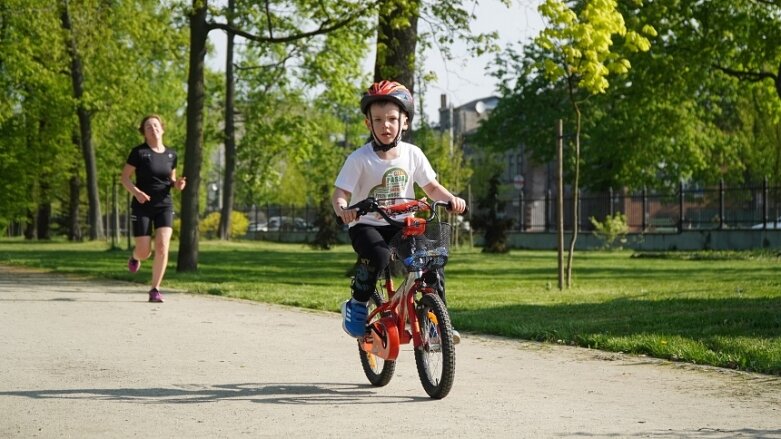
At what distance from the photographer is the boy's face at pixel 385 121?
22.4ft

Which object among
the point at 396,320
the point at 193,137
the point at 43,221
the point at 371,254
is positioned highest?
the point at 193,137

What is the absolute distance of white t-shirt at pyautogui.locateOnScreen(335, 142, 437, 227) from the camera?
679 centimetres

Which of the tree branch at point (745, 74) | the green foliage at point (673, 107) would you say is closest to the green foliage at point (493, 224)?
the green foliage at point (673, 107)

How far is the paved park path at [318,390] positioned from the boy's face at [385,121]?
1.46m

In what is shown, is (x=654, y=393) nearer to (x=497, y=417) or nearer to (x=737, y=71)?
(x=497, y=417)

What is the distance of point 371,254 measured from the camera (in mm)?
6668

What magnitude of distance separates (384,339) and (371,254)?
1.70ft

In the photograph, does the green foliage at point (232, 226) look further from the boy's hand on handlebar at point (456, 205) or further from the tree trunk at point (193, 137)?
the boy's hand on handlebar at point (456, 205)

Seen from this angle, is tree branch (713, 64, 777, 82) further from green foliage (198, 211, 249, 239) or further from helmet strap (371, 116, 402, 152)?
green foliage (198, 211, 249, 239)

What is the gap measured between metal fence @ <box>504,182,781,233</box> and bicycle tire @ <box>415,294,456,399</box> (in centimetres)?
2882

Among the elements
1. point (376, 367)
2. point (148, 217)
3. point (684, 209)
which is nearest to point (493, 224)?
point (684, 209)

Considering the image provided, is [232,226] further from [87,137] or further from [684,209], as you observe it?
[684,209]

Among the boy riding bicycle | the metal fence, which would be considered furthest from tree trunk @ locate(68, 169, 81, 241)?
the boy riding bicycle

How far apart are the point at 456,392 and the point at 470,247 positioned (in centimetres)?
3209
